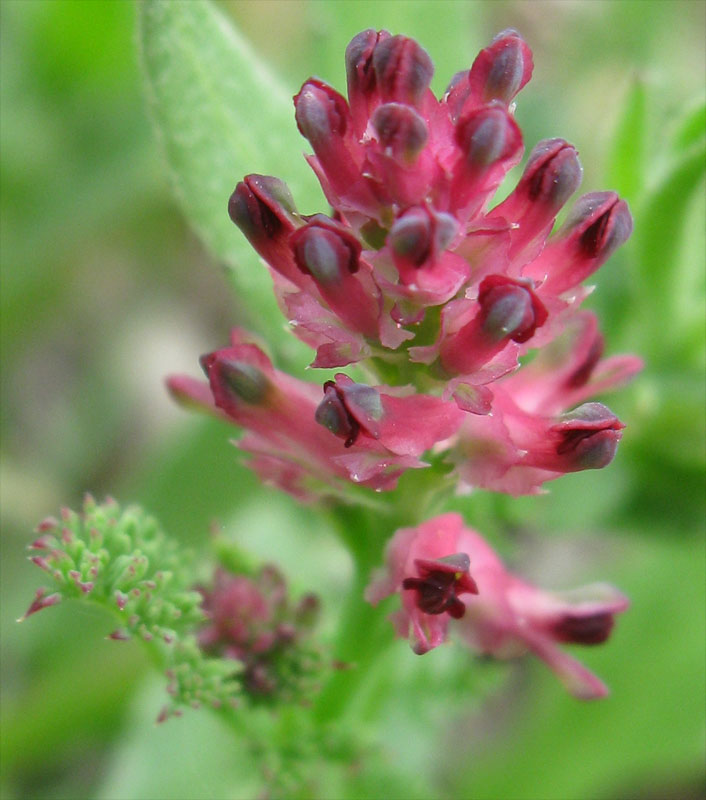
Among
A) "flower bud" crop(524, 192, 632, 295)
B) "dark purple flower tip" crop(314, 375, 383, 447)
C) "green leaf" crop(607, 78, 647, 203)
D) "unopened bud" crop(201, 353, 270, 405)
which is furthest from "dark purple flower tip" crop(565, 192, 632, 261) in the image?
"green leaf" crop(607, 78, 647, 203)

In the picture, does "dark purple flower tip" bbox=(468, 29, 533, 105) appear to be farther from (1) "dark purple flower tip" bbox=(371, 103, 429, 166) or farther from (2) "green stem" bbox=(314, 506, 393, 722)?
(2) "green stem" bbox=(314, 506, 393, 722)

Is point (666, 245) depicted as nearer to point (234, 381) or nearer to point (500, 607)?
point (500, 607)

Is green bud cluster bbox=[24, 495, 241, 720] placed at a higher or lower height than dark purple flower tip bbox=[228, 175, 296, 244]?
lower

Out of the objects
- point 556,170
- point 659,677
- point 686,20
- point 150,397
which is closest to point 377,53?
point 556,170

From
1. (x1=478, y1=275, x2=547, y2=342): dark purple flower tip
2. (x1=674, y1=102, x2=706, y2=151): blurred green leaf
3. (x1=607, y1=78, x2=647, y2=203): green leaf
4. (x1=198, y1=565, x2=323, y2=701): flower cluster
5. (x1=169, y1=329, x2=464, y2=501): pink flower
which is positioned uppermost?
(x1=607, y1=78, x2=647, y2=203): green leaf

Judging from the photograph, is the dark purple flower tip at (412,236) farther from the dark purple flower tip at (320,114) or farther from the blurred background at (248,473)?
the blurred background at (248,473)

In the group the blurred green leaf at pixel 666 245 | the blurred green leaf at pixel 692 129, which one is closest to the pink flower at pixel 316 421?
the blurred green leaf at pixel 666 245

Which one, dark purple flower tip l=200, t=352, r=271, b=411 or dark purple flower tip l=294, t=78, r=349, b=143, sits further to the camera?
dark purple flower tip l=200, t=352, r=271, b=411
